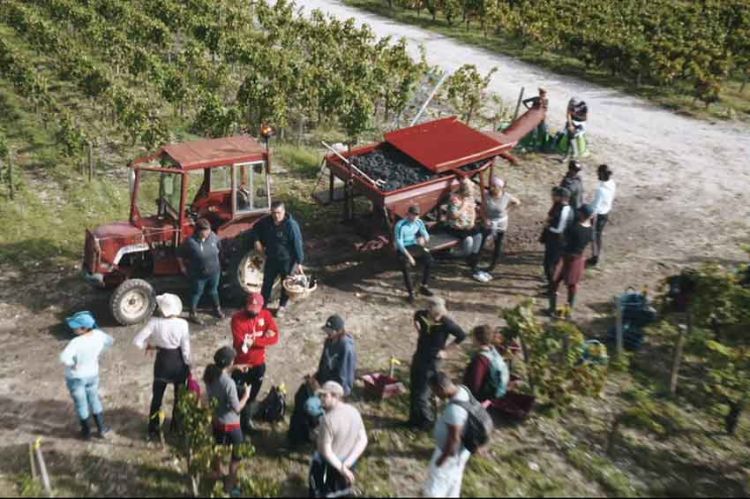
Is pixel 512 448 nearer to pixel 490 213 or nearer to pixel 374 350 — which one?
pixel 374 350

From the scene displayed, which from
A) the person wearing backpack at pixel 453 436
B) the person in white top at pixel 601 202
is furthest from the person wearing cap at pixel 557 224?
the person wearing backpack at pixel 453 436

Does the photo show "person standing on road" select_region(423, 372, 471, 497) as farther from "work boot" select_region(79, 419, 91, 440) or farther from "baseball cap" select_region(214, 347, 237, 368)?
"work boot" select_region(79, 419, 91, 440)

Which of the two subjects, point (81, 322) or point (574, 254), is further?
point (574, 254)

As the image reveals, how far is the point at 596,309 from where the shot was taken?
11.1m

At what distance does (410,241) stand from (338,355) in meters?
3.69

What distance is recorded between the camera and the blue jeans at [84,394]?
24.6ft

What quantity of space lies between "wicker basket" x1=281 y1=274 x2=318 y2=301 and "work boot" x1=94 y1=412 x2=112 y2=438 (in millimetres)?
2979

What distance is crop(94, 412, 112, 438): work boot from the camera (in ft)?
25.7

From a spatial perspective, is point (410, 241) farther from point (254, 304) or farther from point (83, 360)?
point (83, 360)

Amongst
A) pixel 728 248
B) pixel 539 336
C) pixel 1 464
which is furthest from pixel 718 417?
pixel 1 464

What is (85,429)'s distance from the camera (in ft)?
26.0

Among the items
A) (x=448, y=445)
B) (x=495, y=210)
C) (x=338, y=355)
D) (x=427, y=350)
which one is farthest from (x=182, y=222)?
(x=448, y=445)

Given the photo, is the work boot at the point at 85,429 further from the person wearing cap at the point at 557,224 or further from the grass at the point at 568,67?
the grass at the point at 568,67

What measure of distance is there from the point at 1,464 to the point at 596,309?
25.4 feet
